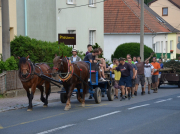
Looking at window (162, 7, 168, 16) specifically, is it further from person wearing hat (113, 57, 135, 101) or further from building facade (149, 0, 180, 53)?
person wearing hat (113, 57, 135, 101)

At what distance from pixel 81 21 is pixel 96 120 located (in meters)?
18.8

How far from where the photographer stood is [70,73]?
11867 millimetres

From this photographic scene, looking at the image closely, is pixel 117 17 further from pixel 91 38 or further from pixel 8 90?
pixel 8 90

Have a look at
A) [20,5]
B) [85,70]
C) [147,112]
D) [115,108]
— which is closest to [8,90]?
[85,70]

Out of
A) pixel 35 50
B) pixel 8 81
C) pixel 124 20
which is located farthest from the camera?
pixel 124 20

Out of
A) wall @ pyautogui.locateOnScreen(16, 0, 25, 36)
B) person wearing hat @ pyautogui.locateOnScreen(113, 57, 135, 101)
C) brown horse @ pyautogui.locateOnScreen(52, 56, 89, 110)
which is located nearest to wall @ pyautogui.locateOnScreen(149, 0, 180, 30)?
wall @ pyautogui.locateOnScreen(16, 0, 25, 36)

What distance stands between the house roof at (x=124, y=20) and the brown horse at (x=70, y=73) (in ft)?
88.3

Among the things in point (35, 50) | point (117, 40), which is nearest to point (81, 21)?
point (35, 50)

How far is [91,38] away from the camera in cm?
2986

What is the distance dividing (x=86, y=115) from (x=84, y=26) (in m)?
18.1

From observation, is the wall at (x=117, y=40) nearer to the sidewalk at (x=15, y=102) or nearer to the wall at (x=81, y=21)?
the wall at (x=81, y=21)

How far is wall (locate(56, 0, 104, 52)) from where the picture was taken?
86.3 feet

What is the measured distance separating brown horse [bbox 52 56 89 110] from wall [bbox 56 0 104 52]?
44.0 ft

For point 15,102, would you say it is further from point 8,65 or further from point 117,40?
point 117,40
